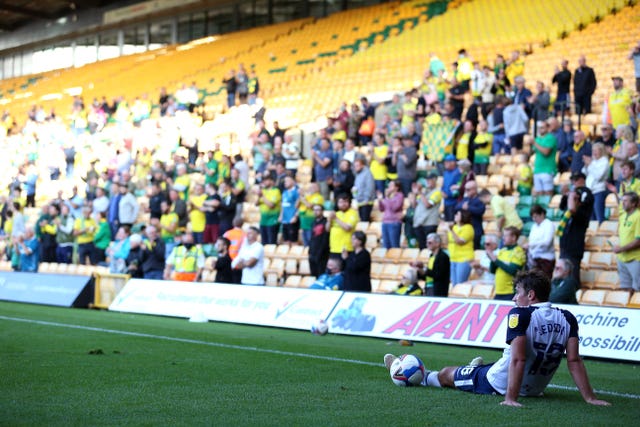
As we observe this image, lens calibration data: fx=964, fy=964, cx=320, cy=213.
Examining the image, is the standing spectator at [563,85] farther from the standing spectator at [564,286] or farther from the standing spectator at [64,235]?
the standing spectator at [64,235]

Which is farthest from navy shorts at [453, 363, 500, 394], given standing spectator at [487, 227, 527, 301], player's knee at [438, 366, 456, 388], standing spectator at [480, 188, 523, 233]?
standing spectator at [480, 188, 523, 233]

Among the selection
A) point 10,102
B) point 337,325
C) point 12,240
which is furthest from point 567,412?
point 10,102

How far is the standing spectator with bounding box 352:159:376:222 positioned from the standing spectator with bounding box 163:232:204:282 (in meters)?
3.23

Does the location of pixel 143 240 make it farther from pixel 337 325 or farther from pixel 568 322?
pixel 568 322

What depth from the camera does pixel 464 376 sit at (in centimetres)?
761

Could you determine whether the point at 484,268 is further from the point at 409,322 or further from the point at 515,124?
the point at 515,124

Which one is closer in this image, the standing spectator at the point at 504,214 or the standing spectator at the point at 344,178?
the standing spectator at the point at 504,214

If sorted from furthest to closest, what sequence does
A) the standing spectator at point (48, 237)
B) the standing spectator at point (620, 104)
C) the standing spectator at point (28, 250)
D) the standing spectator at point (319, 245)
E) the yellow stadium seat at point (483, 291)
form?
the standing spectator at point (48, 237) → the standing spectator at point (28, 250) → the standing spectator at point (620, 104) → the standing spectator at point (319, 245) → the yellow stadium seat at point (483, 291)

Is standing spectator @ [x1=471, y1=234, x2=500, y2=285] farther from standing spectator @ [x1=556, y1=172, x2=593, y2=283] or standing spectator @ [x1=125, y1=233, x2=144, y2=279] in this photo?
standing spectator @ [x1=125, y1=233, x2=144, y2=279]

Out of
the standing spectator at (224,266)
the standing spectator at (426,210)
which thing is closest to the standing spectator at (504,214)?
the standing spectator at (426,210)

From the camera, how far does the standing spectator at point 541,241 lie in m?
13.7

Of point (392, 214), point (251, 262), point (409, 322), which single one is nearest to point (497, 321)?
point (409, 322)

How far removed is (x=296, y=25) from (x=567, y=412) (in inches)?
1356

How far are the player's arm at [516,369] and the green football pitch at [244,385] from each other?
128mm
